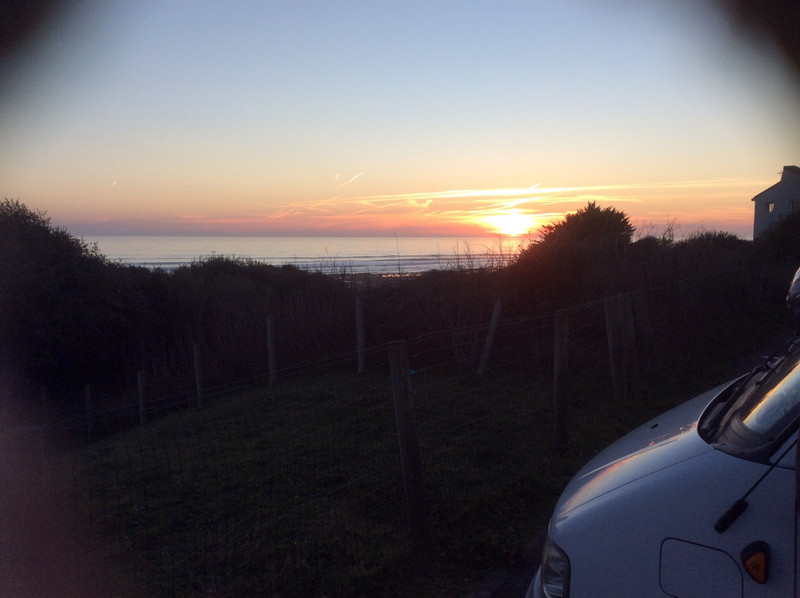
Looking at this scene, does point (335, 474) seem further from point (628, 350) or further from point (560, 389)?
point (628, 350)

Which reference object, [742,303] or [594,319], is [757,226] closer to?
[742,303]

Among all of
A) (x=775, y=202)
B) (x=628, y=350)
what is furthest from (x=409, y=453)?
(x=775, y=202)

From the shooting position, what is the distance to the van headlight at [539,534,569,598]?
236 centimetres

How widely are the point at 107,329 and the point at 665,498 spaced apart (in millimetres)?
19443

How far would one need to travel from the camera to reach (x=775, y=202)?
123ft

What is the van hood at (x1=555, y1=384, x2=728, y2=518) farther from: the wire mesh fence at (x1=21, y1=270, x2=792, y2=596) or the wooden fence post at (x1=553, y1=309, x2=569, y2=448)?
the wooden fence post at (x1=553, y1=309, x2=569, y2=448)

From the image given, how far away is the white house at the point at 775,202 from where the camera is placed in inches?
1164

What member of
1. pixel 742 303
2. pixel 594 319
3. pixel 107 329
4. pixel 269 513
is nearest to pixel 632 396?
pixel 594 319

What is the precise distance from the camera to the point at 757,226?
1651 inches

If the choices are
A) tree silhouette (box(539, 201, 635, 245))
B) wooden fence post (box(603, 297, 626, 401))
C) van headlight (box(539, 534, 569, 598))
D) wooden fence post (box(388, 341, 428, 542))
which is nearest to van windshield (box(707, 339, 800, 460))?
van headlight (box(539, 534, 569, 598))

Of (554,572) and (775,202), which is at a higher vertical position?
(775,202)

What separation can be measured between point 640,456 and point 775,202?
134 feet

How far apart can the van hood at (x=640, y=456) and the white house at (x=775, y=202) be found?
28.1 m

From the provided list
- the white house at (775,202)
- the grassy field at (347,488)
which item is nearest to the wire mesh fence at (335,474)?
the grassy field at (347,488)
